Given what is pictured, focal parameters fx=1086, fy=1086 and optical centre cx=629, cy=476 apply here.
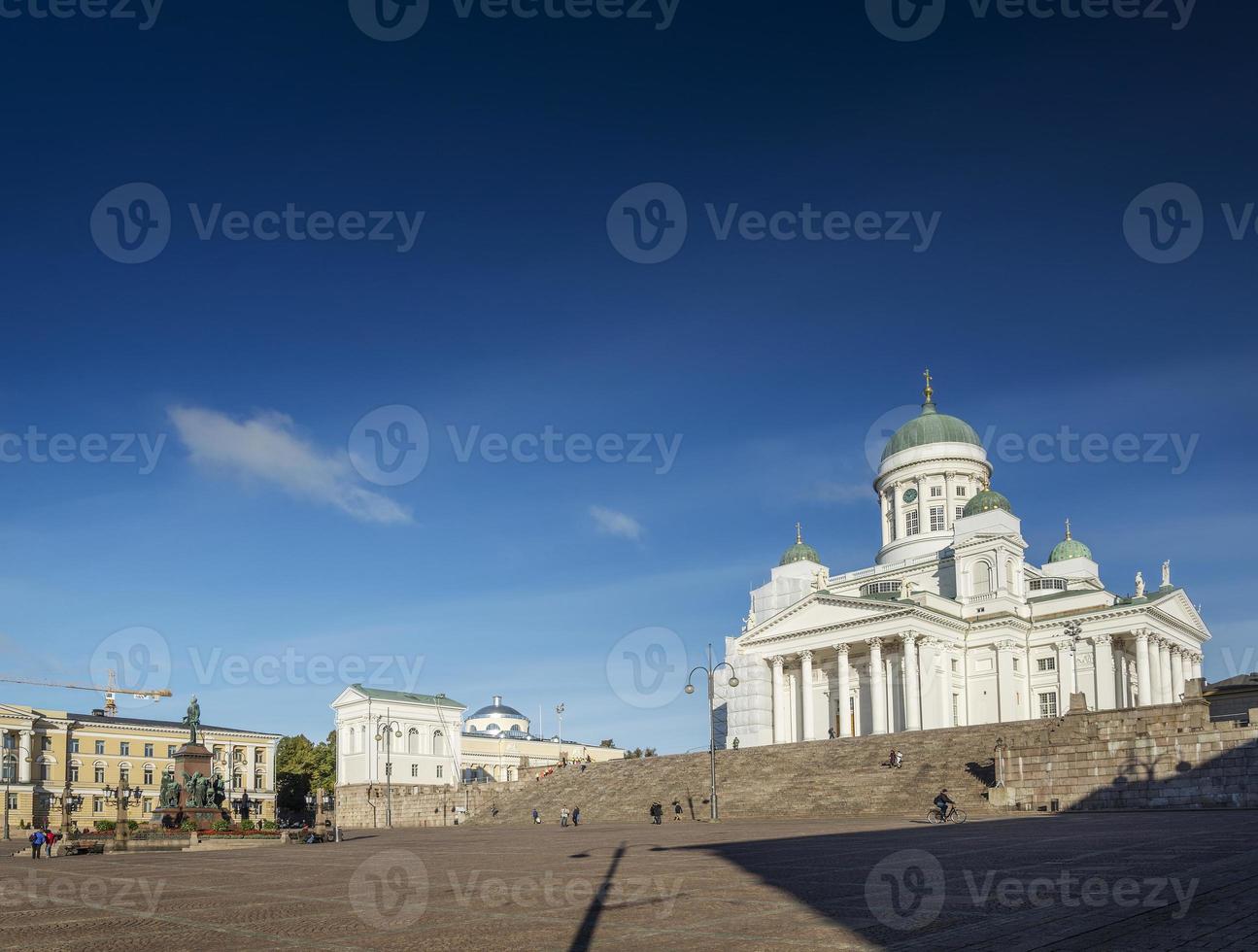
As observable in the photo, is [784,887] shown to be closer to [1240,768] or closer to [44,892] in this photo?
[44,892]

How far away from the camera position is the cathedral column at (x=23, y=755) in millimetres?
93500

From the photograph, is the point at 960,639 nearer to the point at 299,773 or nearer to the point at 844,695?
the point at 844,695

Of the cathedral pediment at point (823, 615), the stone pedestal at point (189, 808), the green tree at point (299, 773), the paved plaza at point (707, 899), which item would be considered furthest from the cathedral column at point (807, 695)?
the green tree at point (299, 773)

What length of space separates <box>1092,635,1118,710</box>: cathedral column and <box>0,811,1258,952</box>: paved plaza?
50836 millimetres

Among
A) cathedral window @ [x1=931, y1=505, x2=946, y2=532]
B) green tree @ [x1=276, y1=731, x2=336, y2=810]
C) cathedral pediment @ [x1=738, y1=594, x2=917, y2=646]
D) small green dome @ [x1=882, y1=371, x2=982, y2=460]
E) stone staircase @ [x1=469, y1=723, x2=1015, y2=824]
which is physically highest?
small green dome @ [x1=882, y1=371, x2=982, y2=460]

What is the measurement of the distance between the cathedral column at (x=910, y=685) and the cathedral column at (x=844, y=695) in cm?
442

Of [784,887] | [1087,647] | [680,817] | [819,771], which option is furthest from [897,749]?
[784,887]

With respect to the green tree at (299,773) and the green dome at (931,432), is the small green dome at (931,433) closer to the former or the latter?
the green dome at (931,432)

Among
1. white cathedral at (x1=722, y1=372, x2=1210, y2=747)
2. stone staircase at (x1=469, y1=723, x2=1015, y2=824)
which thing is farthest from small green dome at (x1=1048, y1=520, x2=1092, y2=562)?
stone staircase at (x1=469, y1=723, x2=1015, y2=824)

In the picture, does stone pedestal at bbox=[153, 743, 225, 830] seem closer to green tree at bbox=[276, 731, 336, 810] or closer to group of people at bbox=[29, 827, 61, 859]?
group of people at bbox=[29, 827, 61, 859]

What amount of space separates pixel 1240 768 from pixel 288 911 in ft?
105

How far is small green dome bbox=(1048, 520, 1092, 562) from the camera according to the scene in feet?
296

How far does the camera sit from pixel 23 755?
94062 millimetres

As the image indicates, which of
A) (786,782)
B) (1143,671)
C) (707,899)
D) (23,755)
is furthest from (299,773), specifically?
(707,899)
